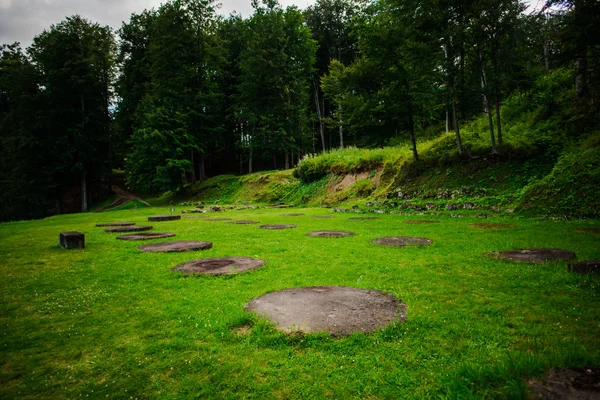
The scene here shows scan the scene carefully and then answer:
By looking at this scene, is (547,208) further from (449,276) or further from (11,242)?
(11,242)

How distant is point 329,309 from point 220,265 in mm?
2765

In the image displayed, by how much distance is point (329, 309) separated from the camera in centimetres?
330

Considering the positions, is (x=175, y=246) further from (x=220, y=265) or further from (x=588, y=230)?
(x=588, y=230)

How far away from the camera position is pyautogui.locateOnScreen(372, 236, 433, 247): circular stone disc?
21.7 feet

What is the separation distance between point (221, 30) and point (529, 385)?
46.0 metres

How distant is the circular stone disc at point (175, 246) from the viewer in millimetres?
6898

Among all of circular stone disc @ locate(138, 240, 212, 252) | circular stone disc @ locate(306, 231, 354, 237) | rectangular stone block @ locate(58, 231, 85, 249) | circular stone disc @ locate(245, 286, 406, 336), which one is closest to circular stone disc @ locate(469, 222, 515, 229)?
circular stone disc @ locate(306, 231, 354, 237)

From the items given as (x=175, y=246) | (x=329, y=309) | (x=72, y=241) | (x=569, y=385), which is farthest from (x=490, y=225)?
(x=72, y=241)

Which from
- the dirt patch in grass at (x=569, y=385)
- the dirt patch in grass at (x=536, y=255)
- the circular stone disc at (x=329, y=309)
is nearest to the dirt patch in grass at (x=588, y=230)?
the dirt patch in grass at (x=536, y=255)

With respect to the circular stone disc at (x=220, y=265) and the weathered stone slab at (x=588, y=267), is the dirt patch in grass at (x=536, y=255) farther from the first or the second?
the circular stone disc at (x=220, y=265)

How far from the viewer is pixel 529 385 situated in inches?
75.1

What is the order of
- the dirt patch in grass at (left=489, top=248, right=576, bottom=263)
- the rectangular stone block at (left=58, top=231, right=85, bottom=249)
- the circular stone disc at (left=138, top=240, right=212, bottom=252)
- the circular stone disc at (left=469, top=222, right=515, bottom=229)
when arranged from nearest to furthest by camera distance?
the dirt patch in grass at (left=489, top=248, right=576, bottom=263) < the circular stone disc at (left=138, top=240, right=212, bottom=252) < the rectangular stone block at (left=58, top=231, right=85, bottom=249) < the circular stone disc at (left=469, top=222, right=515, bottom=229)

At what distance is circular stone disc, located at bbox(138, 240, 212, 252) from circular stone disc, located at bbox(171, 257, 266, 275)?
1.25 metres

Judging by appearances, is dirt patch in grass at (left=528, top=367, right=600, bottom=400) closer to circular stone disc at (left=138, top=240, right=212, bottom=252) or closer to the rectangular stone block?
circular stone disc at (left=138, top=240, right=212, bottom=252)
